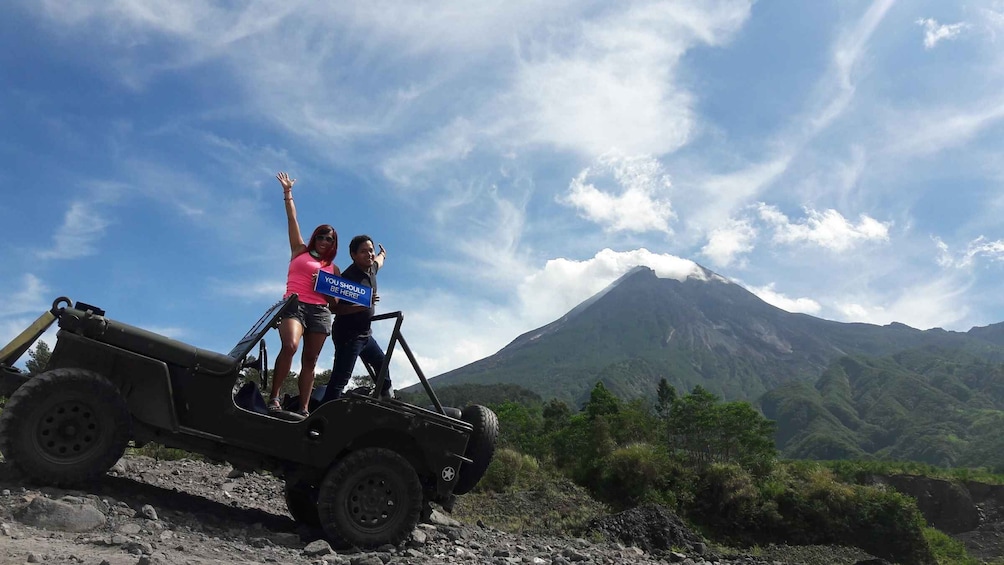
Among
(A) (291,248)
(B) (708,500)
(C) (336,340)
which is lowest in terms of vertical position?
(B) (708,500)

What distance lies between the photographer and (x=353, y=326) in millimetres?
6090

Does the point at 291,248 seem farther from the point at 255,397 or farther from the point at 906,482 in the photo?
the point at 906,482

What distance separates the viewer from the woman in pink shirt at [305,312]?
5.50 meters

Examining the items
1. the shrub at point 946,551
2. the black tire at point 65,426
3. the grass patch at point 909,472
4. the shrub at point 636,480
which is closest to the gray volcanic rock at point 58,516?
the black tire at point 65,426

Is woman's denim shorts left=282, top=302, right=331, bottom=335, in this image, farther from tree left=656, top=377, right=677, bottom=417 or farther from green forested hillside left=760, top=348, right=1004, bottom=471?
green forested hillside left=760, top=348, right=1004, bottom=471

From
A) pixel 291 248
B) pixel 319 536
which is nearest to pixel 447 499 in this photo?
pixel 319 536

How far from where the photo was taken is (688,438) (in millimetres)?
46594

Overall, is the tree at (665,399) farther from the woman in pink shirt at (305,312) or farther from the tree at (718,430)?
the woman in pink shirt at (305,312)

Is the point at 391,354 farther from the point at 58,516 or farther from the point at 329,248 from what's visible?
the point at 58,516

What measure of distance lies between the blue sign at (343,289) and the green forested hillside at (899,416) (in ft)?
375

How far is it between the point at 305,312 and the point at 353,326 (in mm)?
558

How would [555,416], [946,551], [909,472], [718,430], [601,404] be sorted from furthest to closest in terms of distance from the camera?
[555,416] → [909,472] → [601,404] → [718,430] → [946,551]

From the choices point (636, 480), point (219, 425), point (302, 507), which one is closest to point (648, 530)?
point (302, 507)

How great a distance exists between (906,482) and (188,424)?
54109 millimetres
